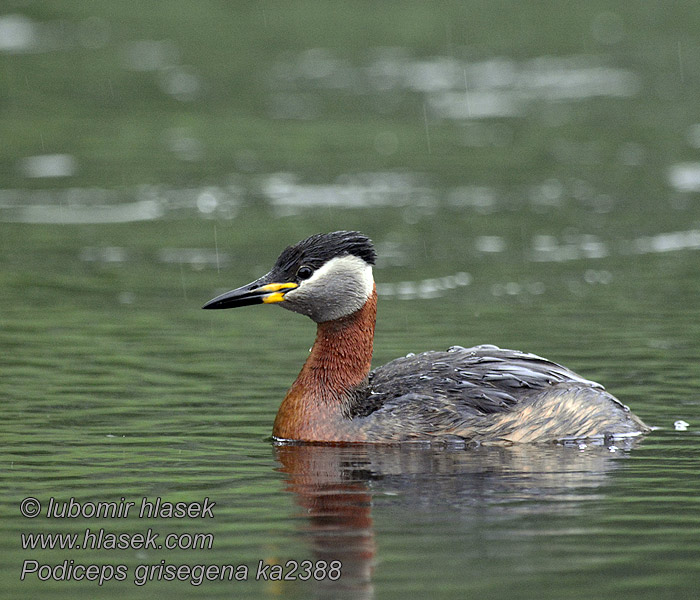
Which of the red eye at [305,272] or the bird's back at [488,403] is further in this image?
the red eye at [305,272]

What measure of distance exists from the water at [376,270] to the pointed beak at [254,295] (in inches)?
38.7

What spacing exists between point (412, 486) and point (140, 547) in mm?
2180

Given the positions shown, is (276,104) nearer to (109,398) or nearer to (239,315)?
(239,315)

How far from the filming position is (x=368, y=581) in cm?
798

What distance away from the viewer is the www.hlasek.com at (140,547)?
8.13m

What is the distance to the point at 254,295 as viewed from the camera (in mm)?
11984

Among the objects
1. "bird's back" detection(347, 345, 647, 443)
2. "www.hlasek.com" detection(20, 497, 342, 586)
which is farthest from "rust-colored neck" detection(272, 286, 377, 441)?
"www.hlasek.com" detection(20, 497, 342, 586)
